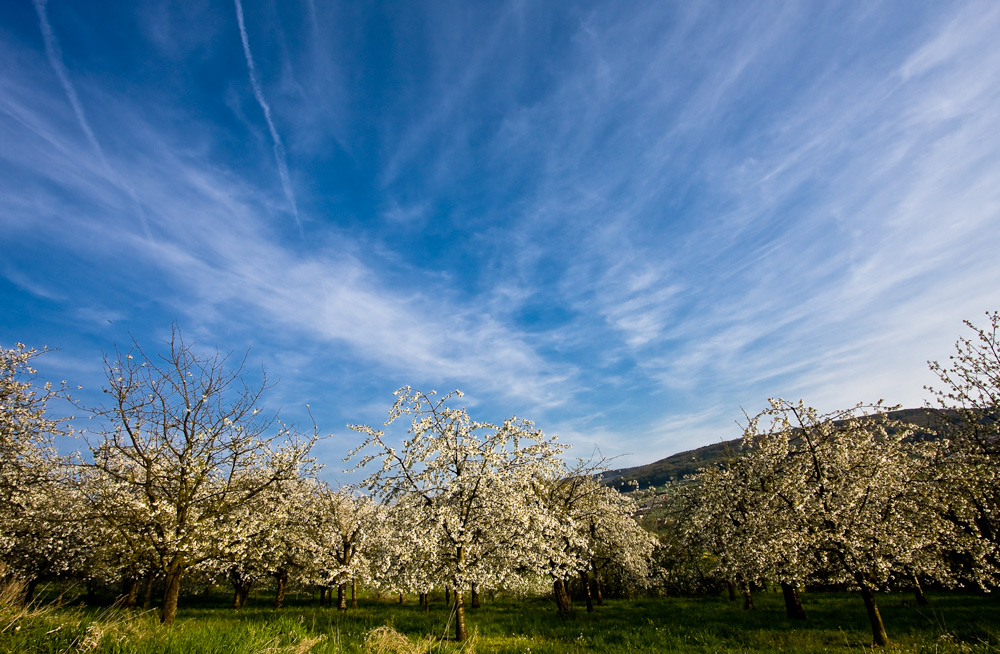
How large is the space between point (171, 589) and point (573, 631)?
51.5 feet

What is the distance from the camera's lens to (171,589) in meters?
15.0

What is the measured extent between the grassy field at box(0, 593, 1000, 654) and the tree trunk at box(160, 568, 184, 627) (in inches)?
54.4

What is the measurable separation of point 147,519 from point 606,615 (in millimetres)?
21829

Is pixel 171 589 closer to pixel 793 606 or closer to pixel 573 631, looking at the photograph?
pixel 573 631

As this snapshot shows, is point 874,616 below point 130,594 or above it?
below

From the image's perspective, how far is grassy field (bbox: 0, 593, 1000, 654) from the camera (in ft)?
19.3

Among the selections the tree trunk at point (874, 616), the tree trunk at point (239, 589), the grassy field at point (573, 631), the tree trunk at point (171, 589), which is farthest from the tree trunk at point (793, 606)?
the tree trunk at point (239, 589)

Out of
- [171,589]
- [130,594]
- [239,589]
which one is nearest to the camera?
[130,594]

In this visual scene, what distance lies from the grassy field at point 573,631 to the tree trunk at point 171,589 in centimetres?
138

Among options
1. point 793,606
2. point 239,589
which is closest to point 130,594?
point 239,589

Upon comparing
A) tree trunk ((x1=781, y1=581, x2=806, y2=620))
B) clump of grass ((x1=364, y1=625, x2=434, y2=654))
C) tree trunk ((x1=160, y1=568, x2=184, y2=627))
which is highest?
tree trunk ((x1=160, y1=568, x2=184, y2=627))

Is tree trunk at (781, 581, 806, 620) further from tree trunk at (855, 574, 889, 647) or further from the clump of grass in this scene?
the clump of grass

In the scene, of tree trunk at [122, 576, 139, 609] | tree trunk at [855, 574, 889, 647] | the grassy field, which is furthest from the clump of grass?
tree trunk at [855, 574, 889, 647]

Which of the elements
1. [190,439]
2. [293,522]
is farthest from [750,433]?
[293,522]
